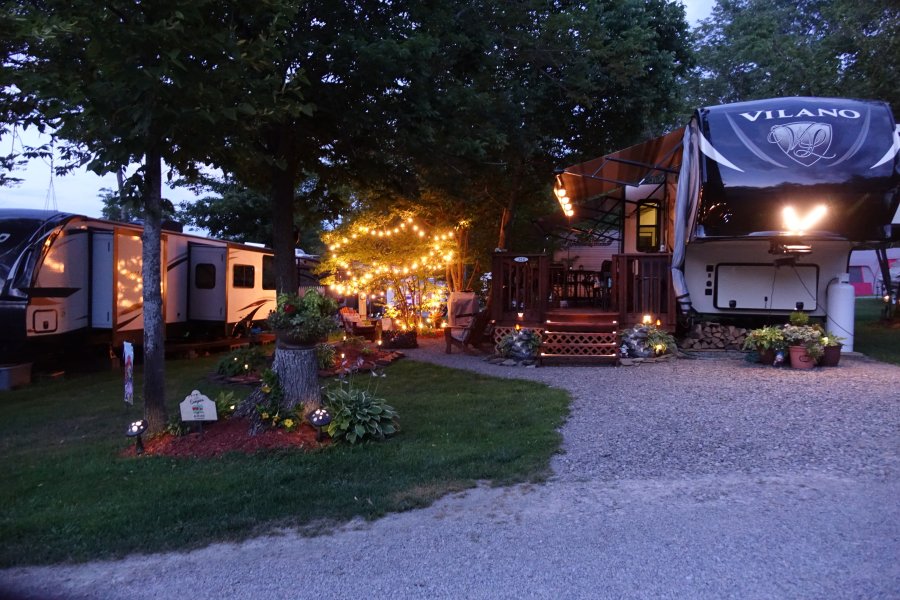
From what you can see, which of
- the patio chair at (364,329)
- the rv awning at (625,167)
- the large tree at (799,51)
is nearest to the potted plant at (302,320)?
the rv awning at (625,167)

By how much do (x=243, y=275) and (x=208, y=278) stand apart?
103 cm

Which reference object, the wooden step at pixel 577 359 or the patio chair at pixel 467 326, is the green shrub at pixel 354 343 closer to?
the patio chair at pixel 467 326

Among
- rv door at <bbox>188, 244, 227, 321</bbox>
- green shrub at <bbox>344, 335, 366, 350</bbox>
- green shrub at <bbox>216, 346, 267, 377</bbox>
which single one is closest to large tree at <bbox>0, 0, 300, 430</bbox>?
green shrub at <bbox>216, 346, 267, 377</bbox>

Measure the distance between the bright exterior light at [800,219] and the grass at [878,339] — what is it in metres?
3.24

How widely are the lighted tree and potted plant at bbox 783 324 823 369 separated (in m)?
8.67

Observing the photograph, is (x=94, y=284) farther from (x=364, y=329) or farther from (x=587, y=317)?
(x=587, y=317)

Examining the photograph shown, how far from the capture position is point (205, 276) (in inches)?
615

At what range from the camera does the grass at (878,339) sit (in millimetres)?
12922

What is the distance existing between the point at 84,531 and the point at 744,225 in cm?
1018

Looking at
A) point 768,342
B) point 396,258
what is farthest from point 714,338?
point 396,258

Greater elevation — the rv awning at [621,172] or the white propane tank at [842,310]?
the rv awning at [621,172]

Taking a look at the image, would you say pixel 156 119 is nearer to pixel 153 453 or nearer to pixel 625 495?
pixel 153 453

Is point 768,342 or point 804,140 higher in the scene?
point 804,140

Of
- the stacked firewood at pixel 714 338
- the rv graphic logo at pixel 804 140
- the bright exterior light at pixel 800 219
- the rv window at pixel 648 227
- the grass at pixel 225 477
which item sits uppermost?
the rv graphic logo at pixel 804 140
